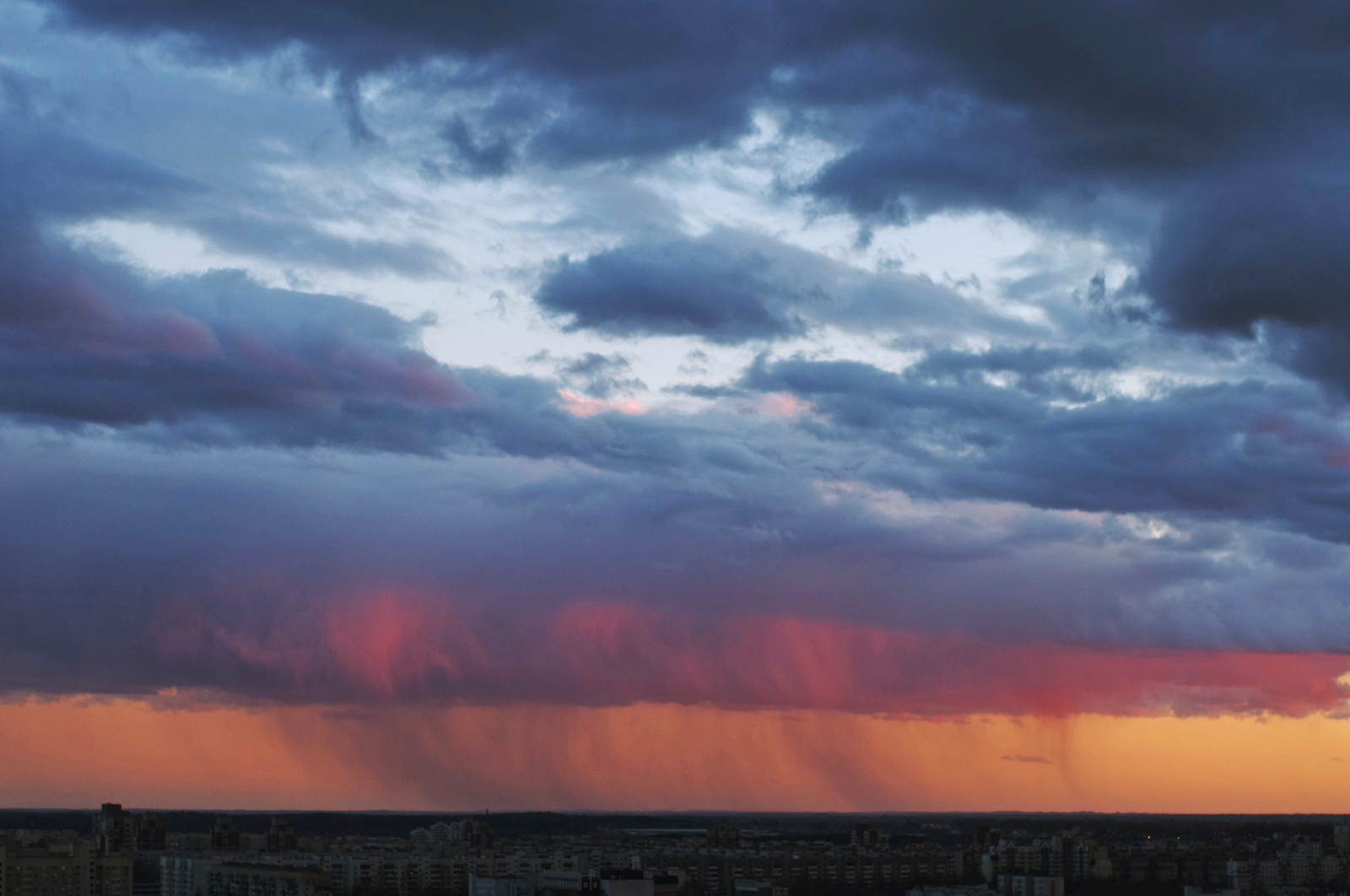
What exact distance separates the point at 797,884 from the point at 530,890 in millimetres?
45619

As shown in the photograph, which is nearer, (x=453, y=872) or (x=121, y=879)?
(x=121, y=879)

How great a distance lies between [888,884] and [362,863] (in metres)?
64.3

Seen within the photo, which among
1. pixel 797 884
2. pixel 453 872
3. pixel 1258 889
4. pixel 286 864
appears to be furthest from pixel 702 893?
pixel 1258 889

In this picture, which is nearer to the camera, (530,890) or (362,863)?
(530,890)

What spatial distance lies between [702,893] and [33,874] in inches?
2735

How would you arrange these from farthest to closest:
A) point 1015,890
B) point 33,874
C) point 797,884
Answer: point 797,884
point 1015,890
point 33,874

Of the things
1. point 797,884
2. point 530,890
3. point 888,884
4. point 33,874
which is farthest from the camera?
point 888,884

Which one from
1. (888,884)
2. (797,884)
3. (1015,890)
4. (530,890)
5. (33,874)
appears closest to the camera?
(33,874)

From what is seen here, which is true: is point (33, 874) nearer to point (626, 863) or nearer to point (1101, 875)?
point (626, 863)

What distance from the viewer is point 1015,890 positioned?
160 metres

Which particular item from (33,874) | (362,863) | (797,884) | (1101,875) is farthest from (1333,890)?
(33,874)

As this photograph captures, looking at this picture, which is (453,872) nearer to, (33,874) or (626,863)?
(626,863)

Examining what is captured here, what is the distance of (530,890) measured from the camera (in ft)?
480

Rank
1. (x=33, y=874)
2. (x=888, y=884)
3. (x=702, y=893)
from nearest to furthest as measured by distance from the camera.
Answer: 1. (x=33, y=874)
2. (x=702, y=893)
3. (x=888, y=884)
